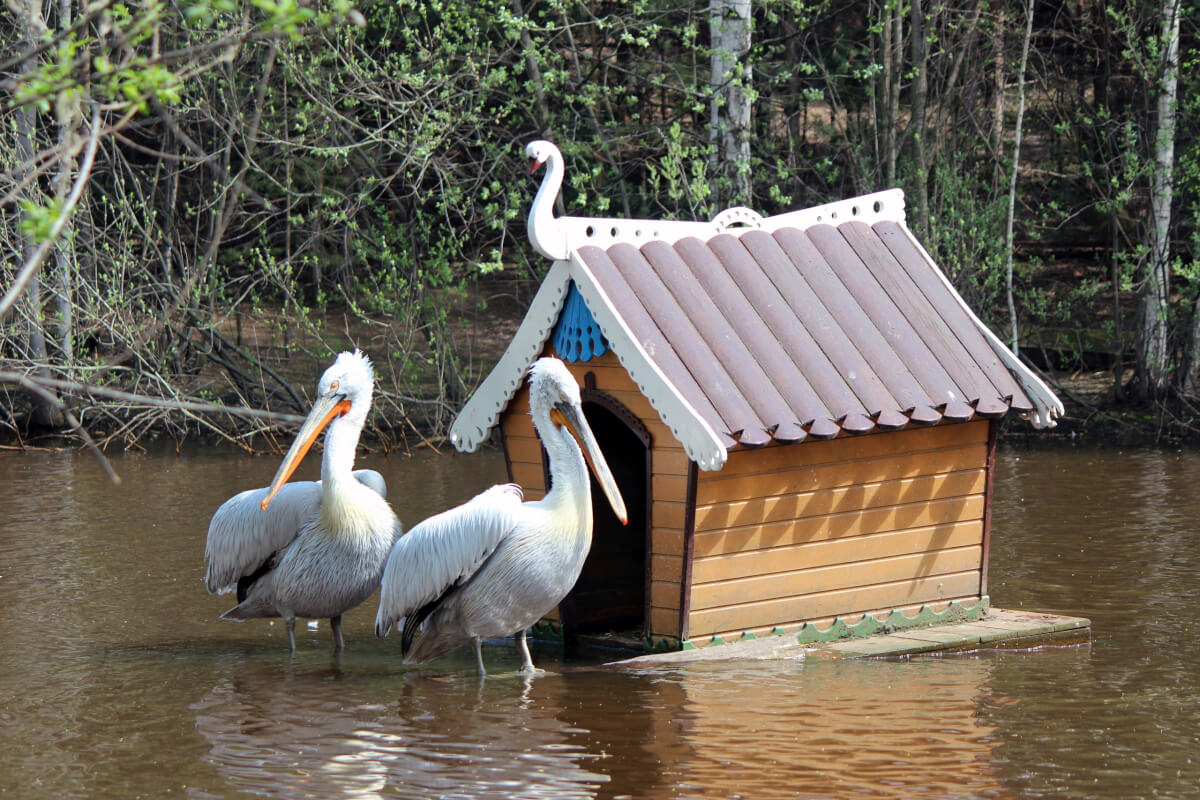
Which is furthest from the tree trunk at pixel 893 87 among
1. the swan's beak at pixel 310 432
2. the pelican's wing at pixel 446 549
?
the pelican's wing at pixel 446 549

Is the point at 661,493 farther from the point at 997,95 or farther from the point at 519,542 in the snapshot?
the point at 997,95

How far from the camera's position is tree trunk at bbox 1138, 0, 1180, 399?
1535 centimetres

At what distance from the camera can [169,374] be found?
15.4 m

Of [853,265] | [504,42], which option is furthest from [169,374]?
[853,265]

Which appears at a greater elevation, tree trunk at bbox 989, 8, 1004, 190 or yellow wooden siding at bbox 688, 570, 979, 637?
tree trunk at bbox 989, 8, 1004, 190

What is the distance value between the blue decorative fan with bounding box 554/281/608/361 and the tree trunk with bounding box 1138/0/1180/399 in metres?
10.3

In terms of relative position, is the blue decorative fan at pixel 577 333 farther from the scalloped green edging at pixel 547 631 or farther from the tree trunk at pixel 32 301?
the tree trunk at pixel 32 301

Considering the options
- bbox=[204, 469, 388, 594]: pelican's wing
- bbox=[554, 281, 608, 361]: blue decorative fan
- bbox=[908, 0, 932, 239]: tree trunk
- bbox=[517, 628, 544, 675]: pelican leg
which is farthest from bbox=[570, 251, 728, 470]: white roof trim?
bbox=[908, 0, 932, 239]: tree trunk

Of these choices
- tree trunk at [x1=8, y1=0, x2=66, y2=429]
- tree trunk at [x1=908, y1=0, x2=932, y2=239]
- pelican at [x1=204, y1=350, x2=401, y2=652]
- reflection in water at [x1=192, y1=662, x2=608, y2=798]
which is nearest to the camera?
reflection in water at [x1=192, y1=662, x2=608, y2=798]

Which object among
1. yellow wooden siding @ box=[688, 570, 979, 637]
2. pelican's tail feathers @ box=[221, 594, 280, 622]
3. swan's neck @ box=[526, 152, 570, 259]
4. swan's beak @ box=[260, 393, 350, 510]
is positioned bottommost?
pelican's tail feathers @ box=[221, 594, 280, 622]

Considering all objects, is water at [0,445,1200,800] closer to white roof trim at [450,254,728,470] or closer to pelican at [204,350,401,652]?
pelican at [204,350,401,652]

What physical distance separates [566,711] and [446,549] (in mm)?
913

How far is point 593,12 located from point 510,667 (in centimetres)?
1209

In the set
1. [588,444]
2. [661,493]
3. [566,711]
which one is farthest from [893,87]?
[566,711]
